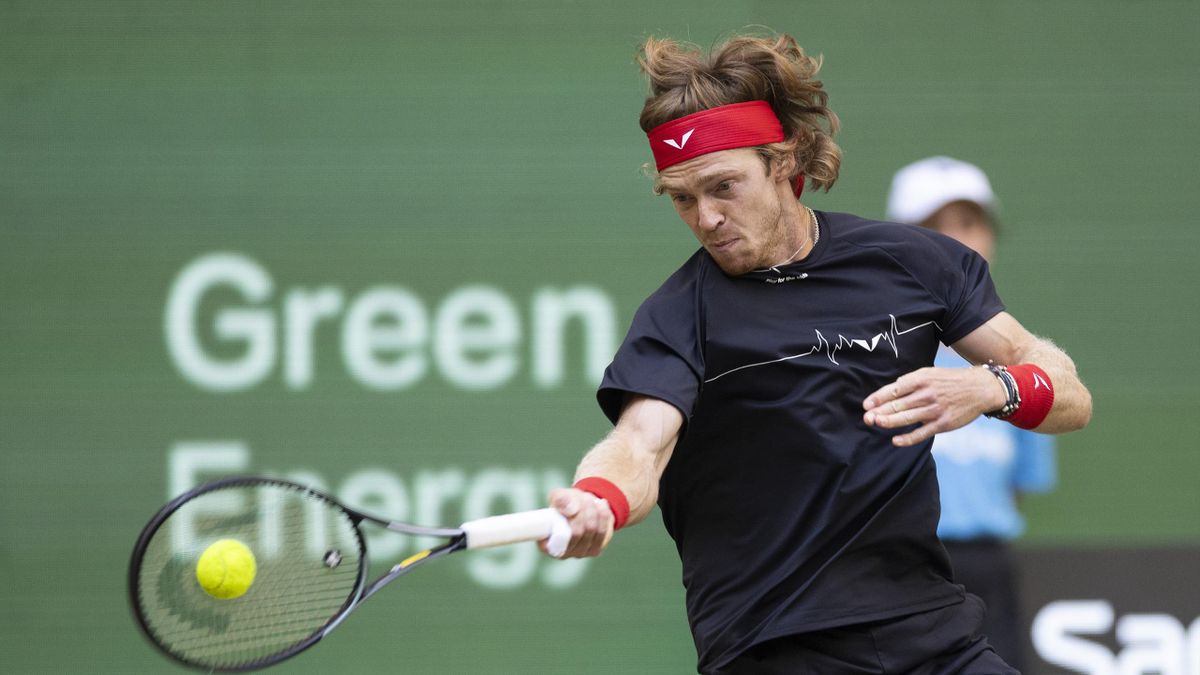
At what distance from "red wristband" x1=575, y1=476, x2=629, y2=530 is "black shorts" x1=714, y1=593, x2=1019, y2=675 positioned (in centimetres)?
43

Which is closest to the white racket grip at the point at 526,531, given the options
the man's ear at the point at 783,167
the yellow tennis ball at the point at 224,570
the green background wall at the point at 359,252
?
the yellow tennis ball at the point at 224,570

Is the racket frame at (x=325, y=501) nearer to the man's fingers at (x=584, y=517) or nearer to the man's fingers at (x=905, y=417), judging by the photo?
the man's fingers at (x=584, y=517)

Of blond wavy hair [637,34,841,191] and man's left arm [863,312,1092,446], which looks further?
blond wavy hair [637,34,841,191]

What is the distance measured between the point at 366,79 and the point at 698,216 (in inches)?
81.9

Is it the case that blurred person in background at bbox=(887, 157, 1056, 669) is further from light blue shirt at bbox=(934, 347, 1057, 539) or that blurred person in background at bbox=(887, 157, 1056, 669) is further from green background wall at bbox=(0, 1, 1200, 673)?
green background wall at bbox=(0, 1, 1200, 673)

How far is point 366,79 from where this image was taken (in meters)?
4.63

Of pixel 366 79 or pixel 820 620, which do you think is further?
pixel 366 79

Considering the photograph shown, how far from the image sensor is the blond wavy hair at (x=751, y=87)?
9.64ft

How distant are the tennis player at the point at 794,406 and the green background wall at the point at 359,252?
1.70m

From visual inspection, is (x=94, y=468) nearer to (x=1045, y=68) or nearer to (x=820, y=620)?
(x=820, y=620)

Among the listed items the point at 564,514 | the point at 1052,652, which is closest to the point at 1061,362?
the point at 564,514

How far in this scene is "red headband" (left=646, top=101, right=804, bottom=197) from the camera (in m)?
2.85

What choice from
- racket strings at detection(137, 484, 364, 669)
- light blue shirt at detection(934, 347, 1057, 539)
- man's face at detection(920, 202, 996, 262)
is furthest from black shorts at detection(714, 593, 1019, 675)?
man's face at detection(920, 202, 996, 262)

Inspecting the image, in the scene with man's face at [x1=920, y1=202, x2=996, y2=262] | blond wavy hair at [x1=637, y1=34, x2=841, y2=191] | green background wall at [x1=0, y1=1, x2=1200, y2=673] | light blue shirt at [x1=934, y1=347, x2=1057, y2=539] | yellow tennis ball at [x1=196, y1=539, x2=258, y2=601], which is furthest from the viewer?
green background wall at [x1=0, y1=1, x2=1200, y2=673]
